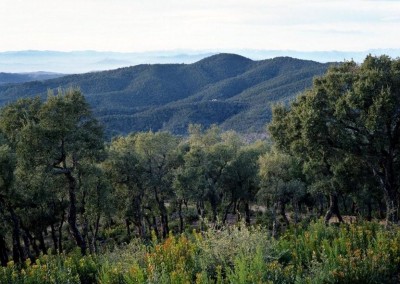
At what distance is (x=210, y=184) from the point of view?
128ft

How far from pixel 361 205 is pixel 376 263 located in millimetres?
32736

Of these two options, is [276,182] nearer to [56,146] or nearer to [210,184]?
[210,184]

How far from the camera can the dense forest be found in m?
10.7

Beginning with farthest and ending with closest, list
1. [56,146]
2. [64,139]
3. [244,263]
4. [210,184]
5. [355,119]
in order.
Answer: [210,184], [64,139], [56,146], [355,119], [244,263]

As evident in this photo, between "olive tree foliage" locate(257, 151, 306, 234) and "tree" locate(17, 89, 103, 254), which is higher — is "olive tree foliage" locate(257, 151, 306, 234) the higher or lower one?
the lower one

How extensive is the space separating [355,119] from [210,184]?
60.3 ft

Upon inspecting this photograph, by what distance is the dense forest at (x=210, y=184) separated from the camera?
10.7 metres

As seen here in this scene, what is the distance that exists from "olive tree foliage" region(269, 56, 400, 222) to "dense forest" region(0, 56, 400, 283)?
0.25 ft

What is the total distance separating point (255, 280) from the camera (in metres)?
8.71

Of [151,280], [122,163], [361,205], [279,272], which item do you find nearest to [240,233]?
[279,272]

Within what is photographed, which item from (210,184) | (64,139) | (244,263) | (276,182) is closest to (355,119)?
(276,182)

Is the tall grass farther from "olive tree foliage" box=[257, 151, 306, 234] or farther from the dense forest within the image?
"olive tree foliage" box=[257, 151, 306, 234]

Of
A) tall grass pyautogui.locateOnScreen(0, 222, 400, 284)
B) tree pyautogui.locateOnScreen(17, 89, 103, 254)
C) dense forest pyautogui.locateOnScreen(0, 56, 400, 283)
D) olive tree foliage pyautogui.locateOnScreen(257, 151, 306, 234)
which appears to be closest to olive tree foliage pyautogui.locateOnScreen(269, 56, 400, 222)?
dense forest pyautogui.locateOnScreen(0, 56, 400, 283)

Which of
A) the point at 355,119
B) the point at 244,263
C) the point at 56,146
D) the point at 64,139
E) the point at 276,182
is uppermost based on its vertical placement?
the point at 355,119
